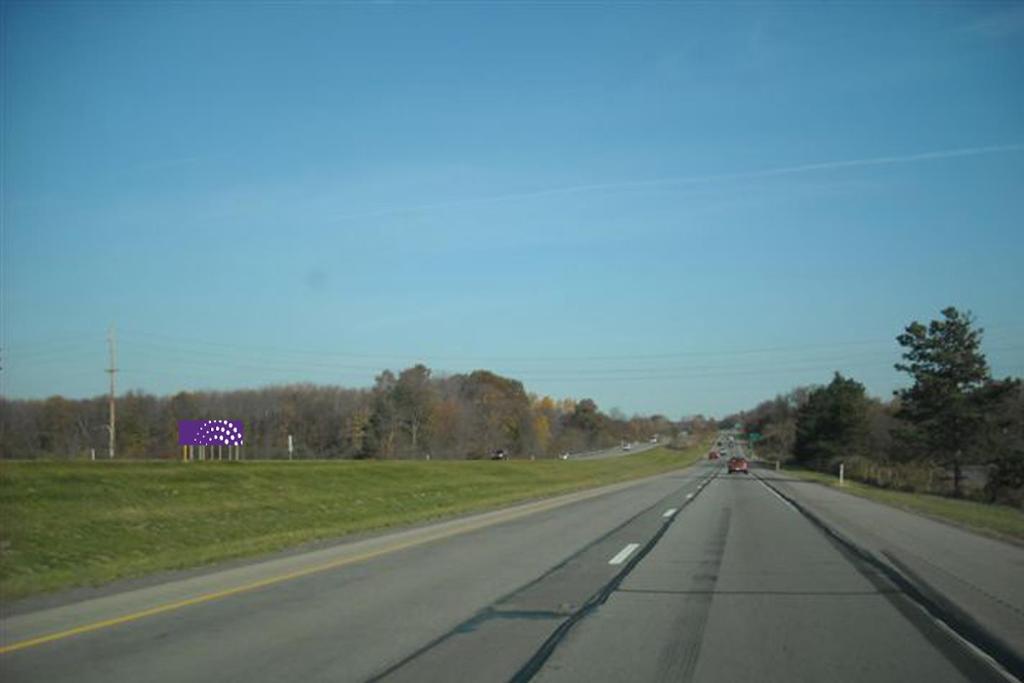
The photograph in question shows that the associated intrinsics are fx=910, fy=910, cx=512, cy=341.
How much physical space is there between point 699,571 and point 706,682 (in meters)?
6.98

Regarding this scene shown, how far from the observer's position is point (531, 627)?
923 cm

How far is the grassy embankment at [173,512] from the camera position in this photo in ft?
50.1

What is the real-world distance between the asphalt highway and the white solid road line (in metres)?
0.18

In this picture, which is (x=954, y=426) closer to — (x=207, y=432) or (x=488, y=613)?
(x=207, y=432)

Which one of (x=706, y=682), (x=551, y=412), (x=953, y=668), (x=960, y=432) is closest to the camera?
(x=706, y=682)

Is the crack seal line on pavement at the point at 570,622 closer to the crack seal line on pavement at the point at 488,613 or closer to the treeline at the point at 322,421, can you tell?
the crack seal line on pavement at the point at 488,613

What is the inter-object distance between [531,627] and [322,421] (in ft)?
333

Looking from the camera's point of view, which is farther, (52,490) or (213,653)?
(52,490)

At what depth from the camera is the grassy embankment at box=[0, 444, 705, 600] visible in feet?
50.1

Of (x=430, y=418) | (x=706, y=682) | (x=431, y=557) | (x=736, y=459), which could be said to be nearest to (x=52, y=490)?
(x=431, y=557)

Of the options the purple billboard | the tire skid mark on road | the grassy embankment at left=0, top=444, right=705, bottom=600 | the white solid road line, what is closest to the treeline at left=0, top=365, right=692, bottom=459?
the purple billboard

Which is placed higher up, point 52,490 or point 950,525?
point 52,490

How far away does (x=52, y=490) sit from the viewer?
69.1 ft

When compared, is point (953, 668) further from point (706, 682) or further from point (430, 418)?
point (430, 418)
